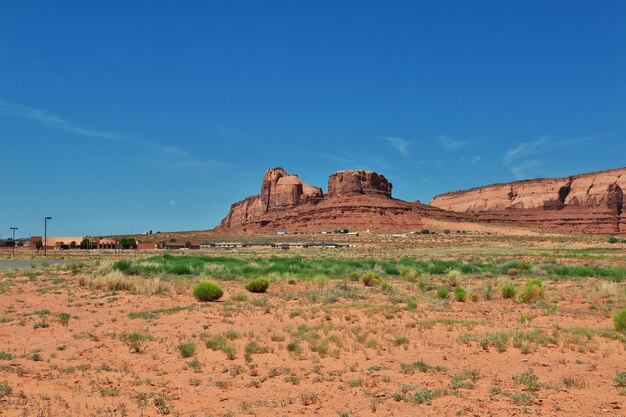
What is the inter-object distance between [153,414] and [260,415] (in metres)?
1.53

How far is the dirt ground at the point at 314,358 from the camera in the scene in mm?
7629

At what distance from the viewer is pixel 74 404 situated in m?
7.61

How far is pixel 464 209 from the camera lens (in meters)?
198

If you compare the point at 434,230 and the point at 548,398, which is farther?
the point at 434,230

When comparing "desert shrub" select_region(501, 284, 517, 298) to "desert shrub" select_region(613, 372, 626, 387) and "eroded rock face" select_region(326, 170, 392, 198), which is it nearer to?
"desert shrub" select_region(613, 372, 626, 387)

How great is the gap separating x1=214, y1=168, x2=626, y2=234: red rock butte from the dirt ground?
113935 millimetres

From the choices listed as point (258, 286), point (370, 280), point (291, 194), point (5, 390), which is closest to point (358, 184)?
point (291, 194)

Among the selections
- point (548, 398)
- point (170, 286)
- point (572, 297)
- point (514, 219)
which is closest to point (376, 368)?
point (548, 398)

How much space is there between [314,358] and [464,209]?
197 metres

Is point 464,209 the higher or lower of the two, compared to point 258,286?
higher

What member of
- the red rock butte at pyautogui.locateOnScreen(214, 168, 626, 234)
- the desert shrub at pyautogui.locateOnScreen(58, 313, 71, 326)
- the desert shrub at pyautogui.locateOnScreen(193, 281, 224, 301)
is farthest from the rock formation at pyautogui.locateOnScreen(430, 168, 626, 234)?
the desert shrub at pyautogui.locateOnScreen(58, 313, 71, 326)

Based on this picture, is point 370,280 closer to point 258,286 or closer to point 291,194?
point 258,286

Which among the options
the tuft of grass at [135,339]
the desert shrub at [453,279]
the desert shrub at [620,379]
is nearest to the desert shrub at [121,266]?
the tuft of grass at [135,339]

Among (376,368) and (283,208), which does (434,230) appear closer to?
(283,208)
